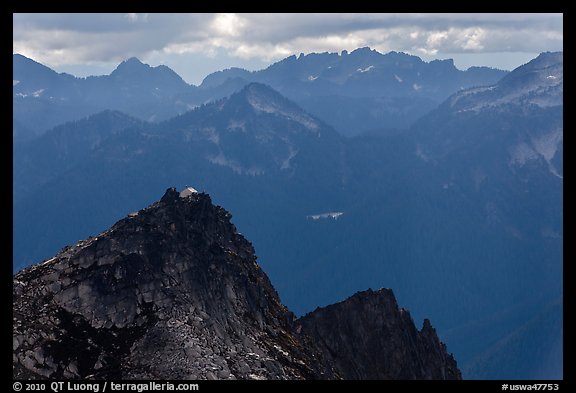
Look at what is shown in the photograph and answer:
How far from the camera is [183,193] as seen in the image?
95.8 m

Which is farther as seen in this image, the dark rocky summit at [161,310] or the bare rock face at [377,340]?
the bare rock face at [377,340]

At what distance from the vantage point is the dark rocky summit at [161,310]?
213 ft

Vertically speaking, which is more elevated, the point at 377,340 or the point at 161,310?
the point at 377,340

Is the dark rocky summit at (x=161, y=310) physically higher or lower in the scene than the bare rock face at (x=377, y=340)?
lower

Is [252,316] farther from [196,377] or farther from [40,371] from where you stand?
[40,371]

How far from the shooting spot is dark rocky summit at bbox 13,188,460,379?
213 ft

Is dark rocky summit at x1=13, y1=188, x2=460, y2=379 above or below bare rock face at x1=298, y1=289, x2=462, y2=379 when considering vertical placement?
below

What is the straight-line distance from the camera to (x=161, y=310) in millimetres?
71500

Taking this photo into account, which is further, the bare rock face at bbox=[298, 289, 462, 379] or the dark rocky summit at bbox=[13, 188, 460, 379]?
the bare rock face at bbox=[298, 289, 462, 379]

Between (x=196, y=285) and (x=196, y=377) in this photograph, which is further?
(x=196, y=285)

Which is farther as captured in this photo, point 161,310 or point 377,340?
point 377,340
